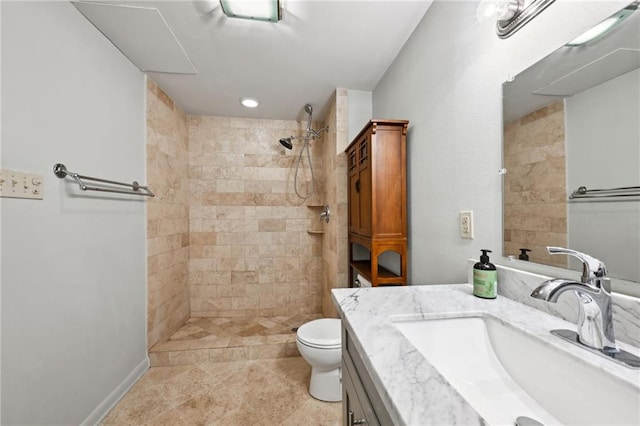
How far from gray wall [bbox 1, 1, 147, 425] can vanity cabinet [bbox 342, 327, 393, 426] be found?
1.29 meters

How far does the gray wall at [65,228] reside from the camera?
1.06 m

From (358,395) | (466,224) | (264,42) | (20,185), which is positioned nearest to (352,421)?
(358,395)

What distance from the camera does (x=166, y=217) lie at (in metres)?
2.36

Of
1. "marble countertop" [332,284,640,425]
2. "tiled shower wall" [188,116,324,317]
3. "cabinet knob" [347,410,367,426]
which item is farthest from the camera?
"tiled shower wall" [188,116,324,317]

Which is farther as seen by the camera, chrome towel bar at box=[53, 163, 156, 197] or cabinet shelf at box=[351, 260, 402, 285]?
cabinet shelf at box=[351, 260, 402, 285]

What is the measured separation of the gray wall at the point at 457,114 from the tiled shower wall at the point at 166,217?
1.93 m

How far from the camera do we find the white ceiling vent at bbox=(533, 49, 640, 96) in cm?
60

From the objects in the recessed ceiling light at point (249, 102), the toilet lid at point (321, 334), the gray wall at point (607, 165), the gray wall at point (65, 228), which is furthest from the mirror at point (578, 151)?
the recessed ceiling light at point (249, 102)

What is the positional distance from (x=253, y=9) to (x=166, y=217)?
180cm

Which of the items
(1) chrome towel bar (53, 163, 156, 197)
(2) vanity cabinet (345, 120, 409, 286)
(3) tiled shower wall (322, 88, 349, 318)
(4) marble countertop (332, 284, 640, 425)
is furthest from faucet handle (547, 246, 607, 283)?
(1) chrome towel bar (53, 163, 156, 197)

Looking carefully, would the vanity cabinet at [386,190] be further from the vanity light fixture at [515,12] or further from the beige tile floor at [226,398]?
the beige tile floor at [226,398]

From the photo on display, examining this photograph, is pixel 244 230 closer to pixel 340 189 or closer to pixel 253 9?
pixel 340 189

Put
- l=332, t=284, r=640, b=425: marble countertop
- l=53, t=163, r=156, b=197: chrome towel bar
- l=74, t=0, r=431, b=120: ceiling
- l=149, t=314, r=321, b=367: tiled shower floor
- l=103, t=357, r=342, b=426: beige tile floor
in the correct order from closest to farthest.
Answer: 1. l=332, t=284, r=640, b=425: marble countertop
2. l=53, t=163, r=156, b=197: chrome towel bar
3. l=74, t=0, r=431, b=120: ceiling
4. l=103, t=357, r=342, b=426: beige tile floor
5. l=149, t=314, r=321, b=367: tiled shower floor

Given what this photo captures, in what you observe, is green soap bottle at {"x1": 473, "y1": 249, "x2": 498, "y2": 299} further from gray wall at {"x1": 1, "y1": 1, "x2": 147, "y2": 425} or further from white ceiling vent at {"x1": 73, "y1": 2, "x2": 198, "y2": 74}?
white ceiling vent at {"x1": 73, "y1": 2, "x2": 198, "y2": 74}
